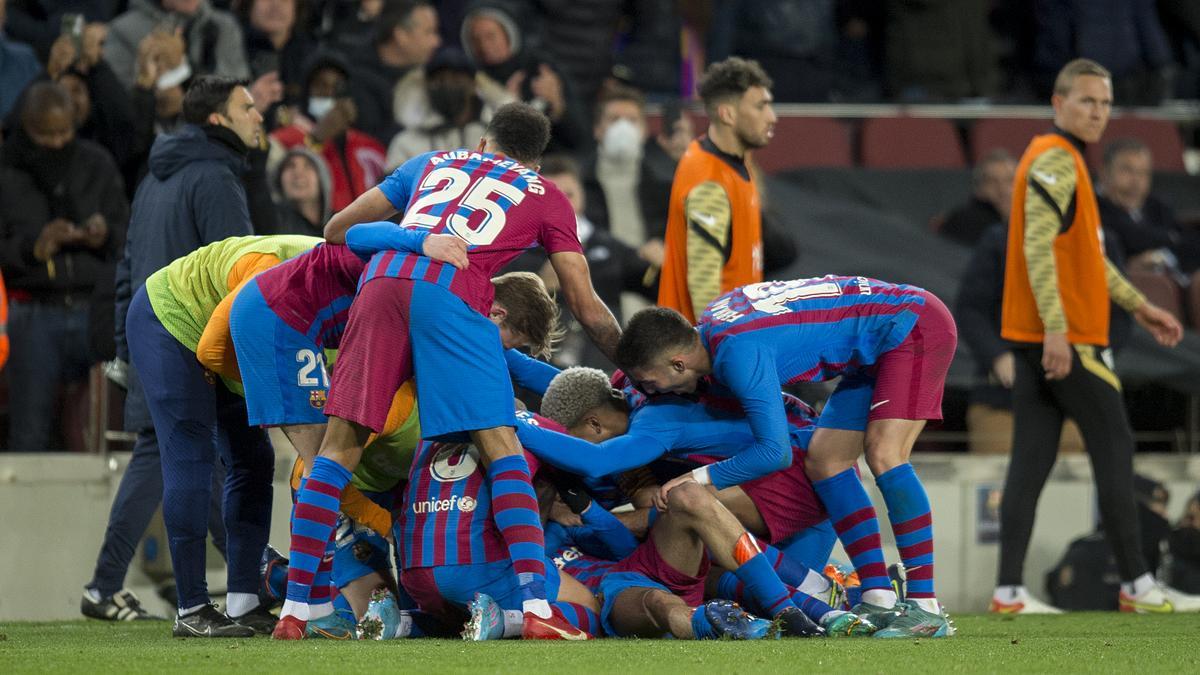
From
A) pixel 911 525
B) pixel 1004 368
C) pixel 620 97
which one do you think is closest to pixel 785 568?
pixel 911 525

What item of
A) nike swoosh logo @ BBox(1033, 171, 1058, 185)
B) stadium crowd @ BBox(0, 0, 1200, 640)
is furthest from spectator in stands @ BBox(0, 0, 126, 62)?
nike swoosh logo @ BBox(1033, 171, 1058, 185)

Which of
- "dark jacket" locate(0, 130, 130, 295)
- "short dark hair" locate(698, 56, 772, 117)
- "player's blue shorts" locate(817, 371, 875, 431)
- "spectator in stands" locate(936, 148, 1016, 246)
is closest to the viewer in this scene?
"player's blue shorts" locate(817, 371, 875, 431)

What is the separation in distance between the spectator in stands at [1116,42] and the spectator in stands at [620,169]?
4.58m

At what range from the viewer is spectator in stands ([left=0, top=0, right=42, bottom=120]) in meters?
9.88

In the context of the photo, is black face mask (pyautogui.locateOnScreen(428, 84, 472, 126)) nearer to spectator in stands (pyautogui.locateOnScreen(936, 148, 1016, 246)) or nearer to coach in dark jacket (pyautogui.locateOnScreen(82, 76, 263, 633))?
spectator in stands (pyautogui.locateOnScreen(936, 148, 1016, 246))

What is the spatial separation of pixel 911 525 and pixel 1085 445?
210 centimetres

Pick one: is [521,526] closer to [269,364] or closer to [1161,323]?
[269,364]

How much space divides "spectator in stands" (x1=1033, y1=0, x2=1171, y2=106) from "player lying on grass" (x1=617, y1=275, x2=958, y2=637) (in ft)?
26.4

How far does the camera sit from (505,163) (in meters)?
6.00

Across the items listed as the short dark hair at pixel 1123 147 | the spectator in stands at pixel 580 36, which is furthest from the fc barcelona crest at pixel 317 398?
the short dark hair at pixel 1123 147

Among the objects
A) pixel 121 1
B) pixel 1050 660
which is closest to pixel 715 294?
pixel 1050 660

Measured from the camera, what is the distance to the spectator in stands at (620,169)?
415 inches

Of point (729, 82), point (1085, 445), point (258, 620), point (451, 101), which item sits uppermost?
point (451, 101)

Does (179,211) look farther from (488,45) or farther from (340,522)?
(488,45)
